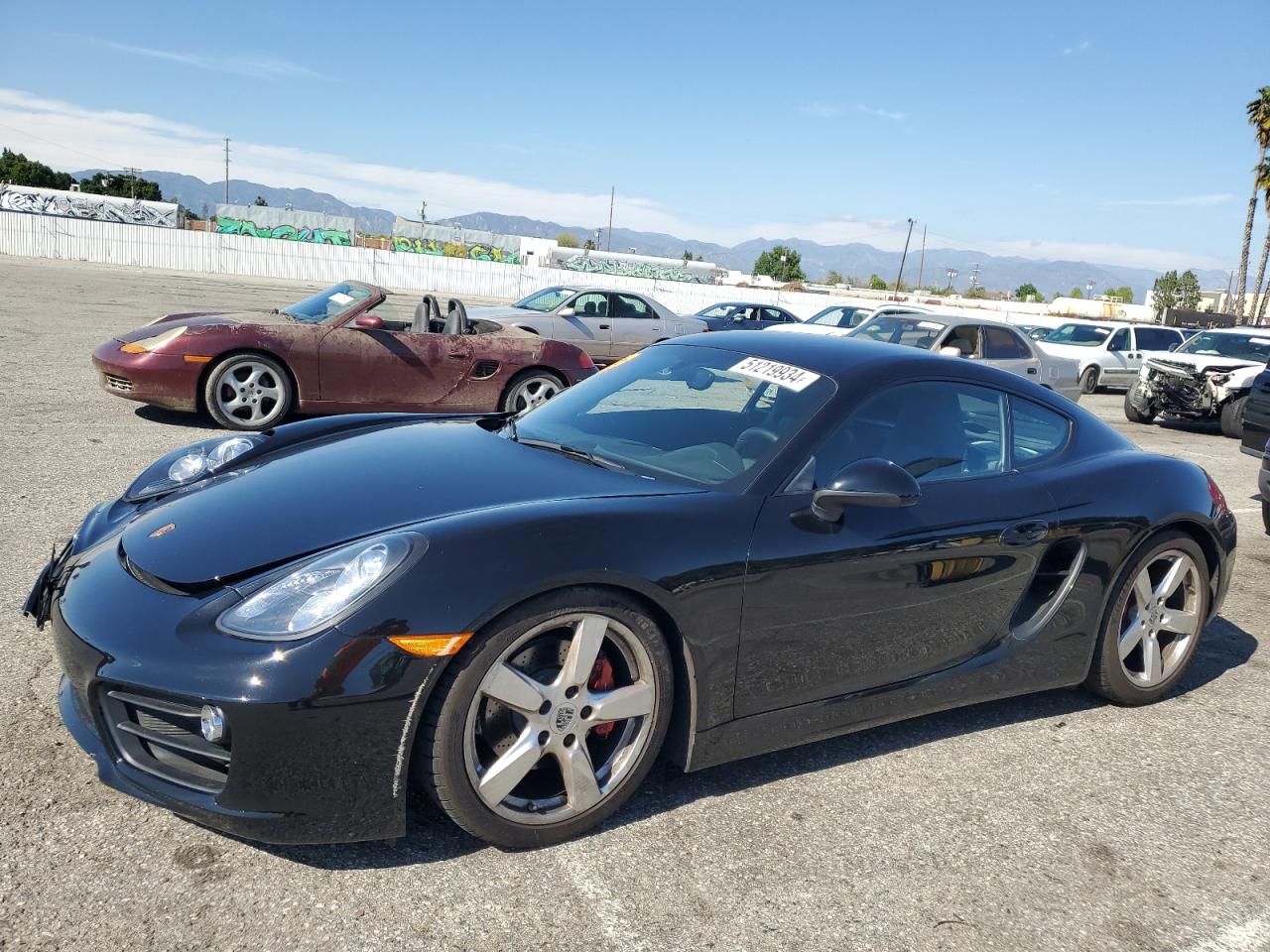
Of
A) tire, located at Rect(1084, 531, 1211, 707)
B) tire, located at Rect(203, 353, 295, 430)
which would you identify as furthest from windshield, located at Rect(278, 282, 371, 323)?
tire, located at Rect(1084, 531, 1211, 707)

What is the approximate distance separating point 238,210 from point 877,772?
2192 inches

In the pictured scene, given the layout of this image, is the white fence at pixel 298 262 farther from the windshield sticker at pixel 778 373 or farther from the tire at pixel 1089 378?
the windshield sticker at pixel 778 373

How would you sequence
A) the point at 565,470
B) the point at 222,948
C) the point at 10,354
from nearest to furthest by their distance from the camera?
the point at 222,948
the point at 565,470
the point at 10,354

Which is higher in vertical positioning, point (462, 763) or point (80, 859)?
point (462, 763)

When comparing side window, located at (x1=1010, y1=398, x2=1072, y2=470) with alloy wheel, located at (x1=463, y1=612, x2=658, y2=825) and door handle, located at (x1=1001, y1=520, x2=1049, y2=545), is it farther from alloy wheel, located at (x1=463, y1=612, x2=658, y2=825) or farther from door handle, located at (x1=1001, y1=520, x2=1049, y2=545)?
alloy wheel, located at (x1=463, y1=612, x2=658, y2=825)

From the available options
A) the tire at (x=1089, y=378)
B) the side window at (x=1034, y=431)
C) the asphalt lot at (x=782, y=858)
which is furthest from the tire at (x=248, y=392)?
the tire at (x=1089, y=378)

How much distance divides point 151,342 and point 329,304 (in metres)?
1.57

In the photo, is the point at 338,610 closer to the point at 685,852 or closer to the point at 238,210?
the point at 685,852

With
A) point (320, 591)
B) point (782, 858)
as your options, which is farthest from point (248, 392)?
point (782, 858)

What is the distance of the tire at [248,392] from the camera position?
326 inches

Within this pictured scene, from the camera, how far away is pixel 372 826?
2.46m

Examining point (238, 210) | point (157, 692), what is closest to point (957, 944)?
point (157, 692)

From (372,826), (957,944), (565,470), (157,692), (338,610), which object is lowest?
(957,944)

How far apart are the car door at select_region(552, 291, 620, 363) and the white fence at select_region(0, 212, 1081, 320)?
68.6 ft
